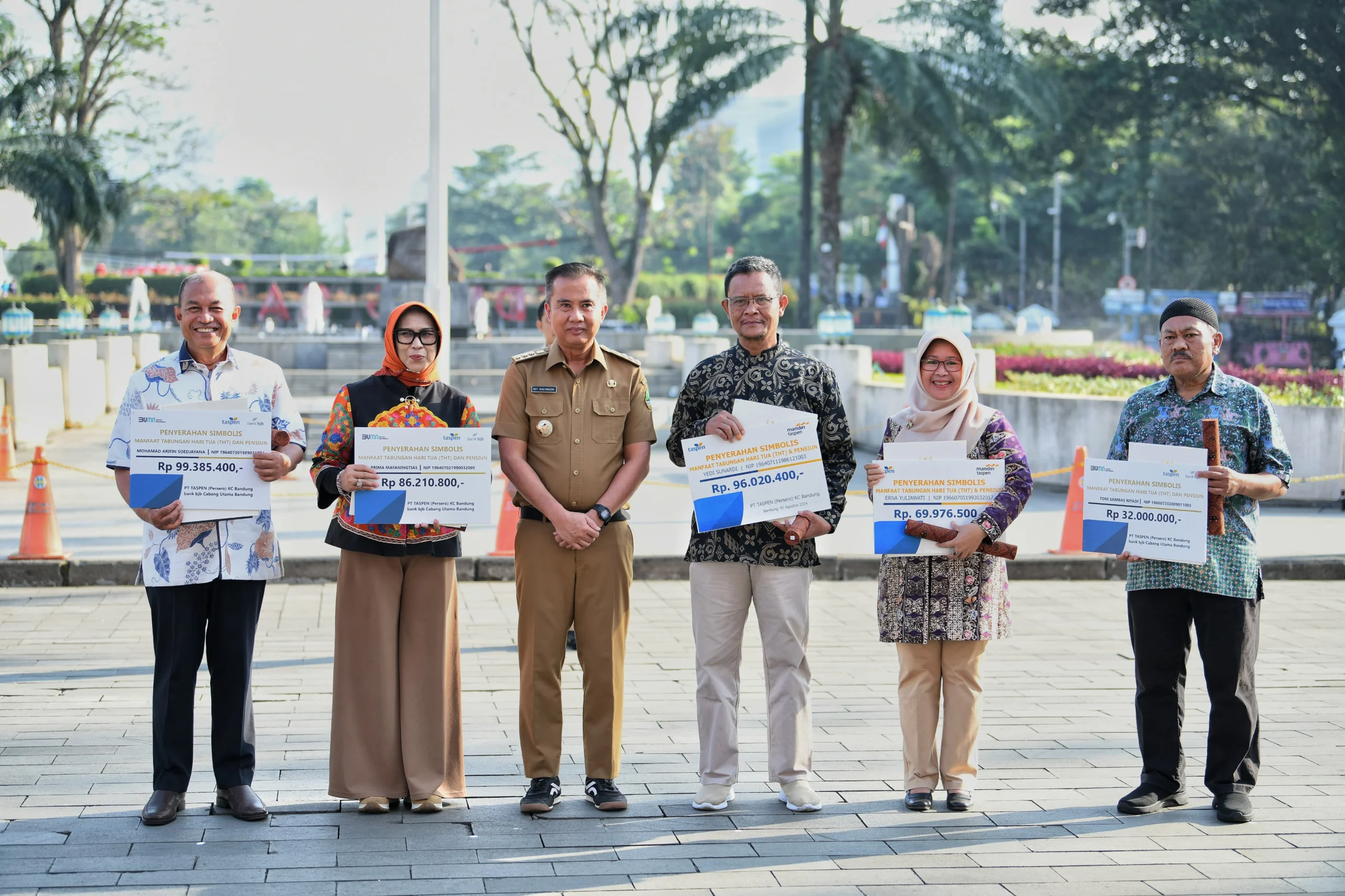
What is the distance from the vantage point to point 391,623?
206 inches

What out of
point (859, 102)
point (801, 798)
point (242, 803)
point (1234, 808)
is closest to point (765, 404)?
point (801, 798)

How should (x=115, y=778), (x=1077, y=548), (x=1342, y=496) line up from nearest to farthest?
(x=115, y=778) < (x=1077, y=548) < (x=1342, y=496)

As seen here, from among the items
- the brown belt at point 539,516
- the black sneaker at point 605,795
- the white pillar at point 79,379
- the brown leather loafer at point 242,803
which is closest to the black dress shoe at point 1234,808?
the black sneaker at point 605,795

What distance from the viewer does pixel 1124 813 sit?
5.29 metres

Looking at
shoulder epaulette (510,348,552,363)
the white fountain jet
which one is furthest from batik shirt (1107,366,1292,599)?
the white fountain jet

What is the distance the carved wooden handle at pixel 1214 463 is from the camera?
17.0ft

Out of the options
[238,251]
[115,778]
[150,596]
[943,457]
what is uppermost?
[238,251]

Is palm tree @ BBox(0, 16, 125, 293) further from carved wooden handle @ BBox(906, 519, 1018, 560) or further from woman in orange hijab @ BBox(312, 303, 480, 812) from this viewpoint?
carved wooden handle @ BBox(906, 519, 1018, 560)

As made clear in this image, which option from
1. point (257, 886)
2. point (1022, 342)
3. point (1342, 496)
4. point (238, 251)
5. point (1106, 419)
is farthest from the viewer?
point (238, 251)

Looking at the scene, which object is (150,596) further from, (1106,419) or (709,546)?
(1106,419)

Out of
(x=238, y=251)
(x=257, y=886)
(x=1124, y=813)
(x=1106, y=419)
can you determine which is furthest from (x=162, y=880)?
(x=238, y=251)

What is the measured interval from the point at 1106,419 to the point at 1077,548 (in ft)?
15.7

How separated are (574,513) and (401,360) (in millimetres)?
824

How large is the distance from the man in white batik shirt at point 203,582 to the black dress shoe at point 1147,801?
3.10 metres
